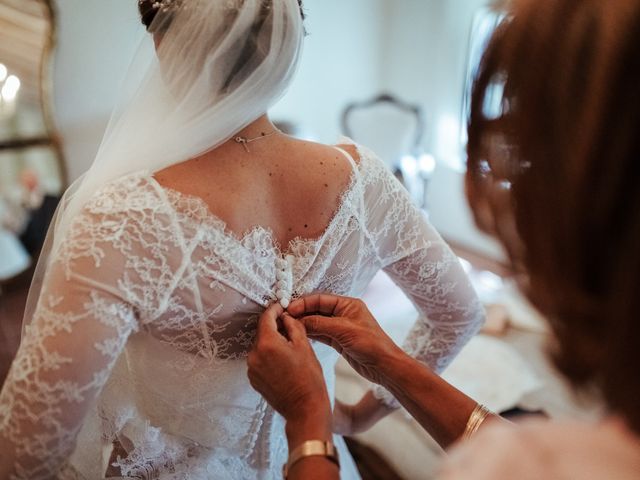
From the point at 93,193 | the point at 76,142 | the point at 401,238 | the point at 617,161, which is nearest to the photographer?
the point at 617,161

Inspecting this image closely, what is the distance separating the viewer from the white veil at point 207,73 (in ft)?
2.18

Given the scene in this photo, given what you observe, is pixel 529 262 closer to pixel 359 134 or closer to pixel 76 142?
pixel 76 142

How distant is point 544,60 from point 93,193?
56 cm

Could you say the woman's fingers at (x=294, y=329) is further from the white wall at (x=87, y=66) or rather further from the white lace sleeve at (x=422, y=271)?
the white wall at (x=87, y=66)

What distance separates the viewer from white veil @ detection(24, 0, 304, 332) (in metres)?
0.67

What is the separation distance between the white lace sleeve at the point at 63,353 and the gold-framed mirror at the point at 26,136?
1876 mm

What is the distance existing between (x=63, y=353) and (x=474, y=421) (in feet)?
1.93

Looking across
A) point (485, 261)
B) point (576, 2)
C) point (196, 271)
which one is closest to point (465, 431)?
point (196, 271)

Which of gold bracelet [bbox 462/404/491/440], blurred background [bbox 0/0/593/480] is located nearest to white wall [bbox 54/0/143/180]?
blurred background [bbox 0/0/593/480]

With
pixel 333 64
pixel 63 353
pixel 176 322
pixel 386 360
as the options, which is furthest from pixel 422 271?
pixel 333 64

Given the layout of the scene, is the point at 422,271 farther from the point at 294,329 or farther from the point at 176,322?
the point at 176,322

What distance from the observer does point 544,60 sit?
1.37ft

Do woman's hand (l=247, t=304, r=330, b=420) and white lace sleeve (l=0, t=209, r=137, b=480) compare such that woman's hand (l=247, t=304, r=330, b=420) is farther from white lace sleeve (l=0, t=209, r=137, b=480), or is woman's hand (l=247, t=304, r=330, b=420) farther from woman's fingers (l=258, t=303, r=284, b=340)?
white lace sleeve (l=0, t=209, r=137, b=480)

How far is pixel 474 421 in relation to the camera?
758 mm
